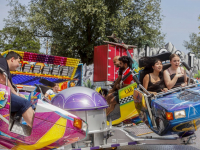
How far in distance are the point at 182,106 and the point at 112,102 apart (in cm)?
244

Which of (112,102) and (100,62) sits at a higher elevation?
(100,62)

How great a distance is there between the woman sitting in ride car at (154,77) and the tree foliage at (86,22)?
14.9m

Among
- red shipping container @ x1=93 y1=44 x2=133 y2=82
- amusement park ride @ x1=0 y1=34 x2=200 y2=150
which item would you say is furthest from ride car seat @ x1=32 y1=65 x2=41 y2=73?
amusement park ride @ x1=0 y1=34 x2=200 y2=150

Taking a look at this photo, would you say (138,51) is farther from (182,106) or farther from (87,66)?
(182,106)

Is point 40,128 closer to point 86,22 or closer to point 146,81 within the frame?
point 146,81

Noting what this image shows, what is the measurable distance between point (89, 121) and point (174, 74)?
6.31ft

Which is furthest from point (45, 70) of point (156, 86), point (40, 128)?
point (40, 128)

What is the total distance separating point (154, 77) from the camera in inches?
202

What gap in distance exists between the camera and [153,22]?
77.7 ft

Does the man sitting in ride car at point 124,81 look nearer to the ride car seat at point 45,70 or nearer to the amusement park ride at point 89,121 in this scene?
the amusement park ride at point 89,121

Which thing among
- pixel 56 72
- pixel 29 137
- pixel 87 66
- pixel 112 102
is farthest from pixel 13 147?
pixel 87 66

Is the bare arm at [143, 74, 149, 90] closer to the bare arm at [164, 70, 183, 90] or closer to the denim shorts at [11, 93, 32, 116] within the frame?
the bare arm at [164, 70, 183, 90]

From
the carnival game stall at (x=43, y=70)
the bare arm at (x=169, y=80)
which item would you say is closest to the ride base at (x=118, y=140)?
the bare arm at (x=169, y=80)

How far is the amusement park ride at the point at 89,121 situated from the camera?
3156 millimetres
